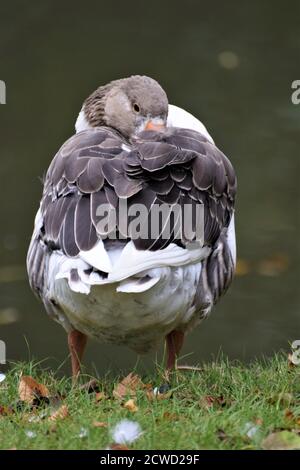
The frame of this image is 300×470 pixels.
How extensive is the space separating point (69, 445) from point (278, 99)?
9222mm

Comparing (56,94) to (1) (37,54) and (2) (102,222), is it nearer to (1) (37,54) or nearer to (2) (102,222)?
(1) (37,54)

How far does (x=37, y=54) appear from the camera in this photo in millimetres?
13672

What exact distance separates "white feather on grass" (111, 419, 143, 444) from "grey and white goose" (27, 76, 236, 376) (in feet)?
2.53

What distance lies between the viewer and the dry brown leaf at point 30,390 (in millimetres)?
5109

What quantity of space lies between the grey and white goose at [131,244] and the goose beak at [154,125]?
115 millimetres

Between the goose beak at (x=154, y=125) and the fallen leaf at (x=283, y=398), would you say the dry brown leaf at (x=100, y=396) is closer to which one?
the fallen leaf at (x=283, y=398)

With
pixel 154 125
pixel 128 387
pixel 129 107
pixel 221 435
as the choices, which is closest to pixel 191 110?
pixel 129 107

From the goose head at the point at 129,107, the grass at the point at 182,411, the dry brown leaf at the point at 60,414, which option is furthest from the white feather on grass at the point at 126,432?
the goose head at the point at 129,107

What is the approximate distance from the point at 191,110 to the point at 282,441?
840 cm

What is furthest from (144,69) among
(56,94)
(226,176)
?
(226,176)

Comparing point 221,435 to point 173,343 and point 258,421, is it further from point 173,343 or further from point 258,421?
point 173,343

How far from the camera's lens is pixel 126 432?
429 cm
